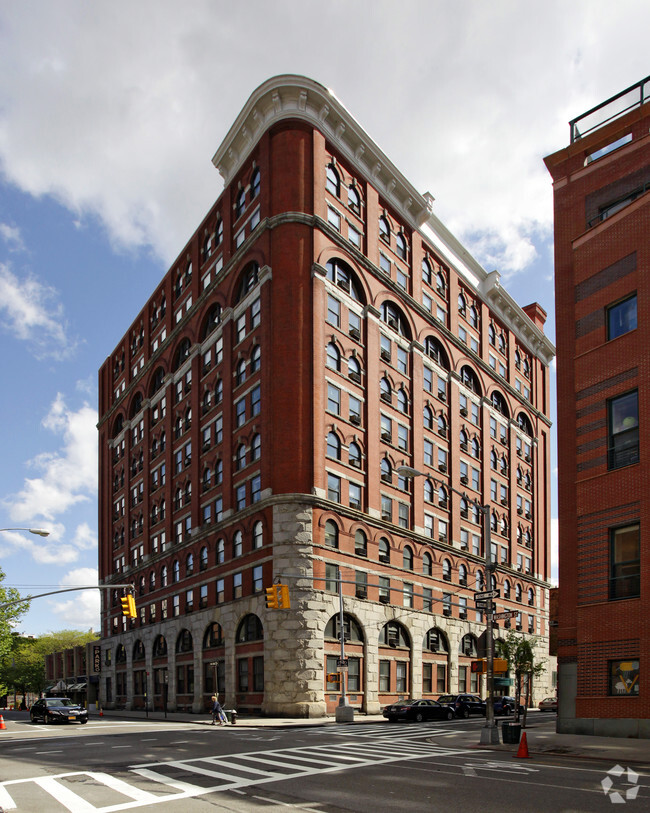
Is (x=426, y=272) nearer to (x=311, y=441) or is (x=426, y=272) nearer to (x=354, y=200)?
(x=354, y=200)

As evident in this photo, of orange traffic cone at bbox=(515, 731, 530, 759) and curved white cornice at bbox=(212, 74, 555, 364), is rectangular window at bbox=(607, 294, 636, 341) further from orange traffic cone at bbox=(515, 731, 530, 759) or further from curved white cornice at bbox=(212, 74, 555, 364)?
curved white cornice at bbox=(212, 74, 555, 364)

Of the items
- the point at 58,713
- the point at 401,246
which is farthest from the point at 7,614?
the point at 401,246

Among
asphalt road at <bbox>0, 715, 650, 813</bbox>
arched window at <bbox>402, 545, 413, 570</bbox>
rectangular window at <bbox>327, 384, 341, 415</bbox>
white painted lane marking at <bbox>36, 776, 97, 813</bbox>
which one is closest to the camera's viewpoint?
white painted lane marking at <bbox>36, 776, 97, 813</bbox>

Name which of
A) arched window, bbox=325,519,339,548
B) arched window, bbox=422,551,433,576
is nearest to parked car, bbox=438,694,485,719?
arched window, bbox=325,519,339,548

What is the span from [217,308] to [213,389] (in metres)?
7.10

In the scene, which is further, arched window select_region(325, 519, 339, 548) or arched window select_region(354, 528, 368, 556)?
arched window select_region(354, 528, 368, 556)

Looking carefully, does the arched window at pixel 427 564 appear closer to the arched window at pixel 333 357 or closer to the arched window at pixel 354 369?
the arched window at pixel 354 369

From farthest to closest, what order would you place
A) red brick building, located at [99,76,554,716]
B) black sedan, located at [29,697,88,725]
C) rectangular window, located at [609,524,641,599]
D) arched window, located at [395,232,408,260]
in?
arched window, located at [395,232,408,260] → red brick building, located at [99,76,554,716] → black sedan, located at [29,697,88,725] → rectangular window, located at [609,524,641,599]

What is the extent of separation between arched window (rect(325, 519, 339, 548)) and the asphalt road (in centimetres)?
2196

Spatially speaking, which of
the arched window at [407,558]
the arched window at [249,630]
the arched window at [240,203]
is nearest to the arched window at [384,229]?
the arched window at [240,203]

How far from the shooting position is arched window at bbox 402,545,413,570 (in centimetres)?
5609

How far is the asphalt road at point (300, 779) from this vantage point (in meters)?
13.3

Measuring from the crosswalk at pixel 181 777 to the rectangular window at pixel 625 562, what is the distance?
27.3ft

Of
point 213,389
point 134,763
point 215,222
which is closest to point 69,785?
point 134,763
